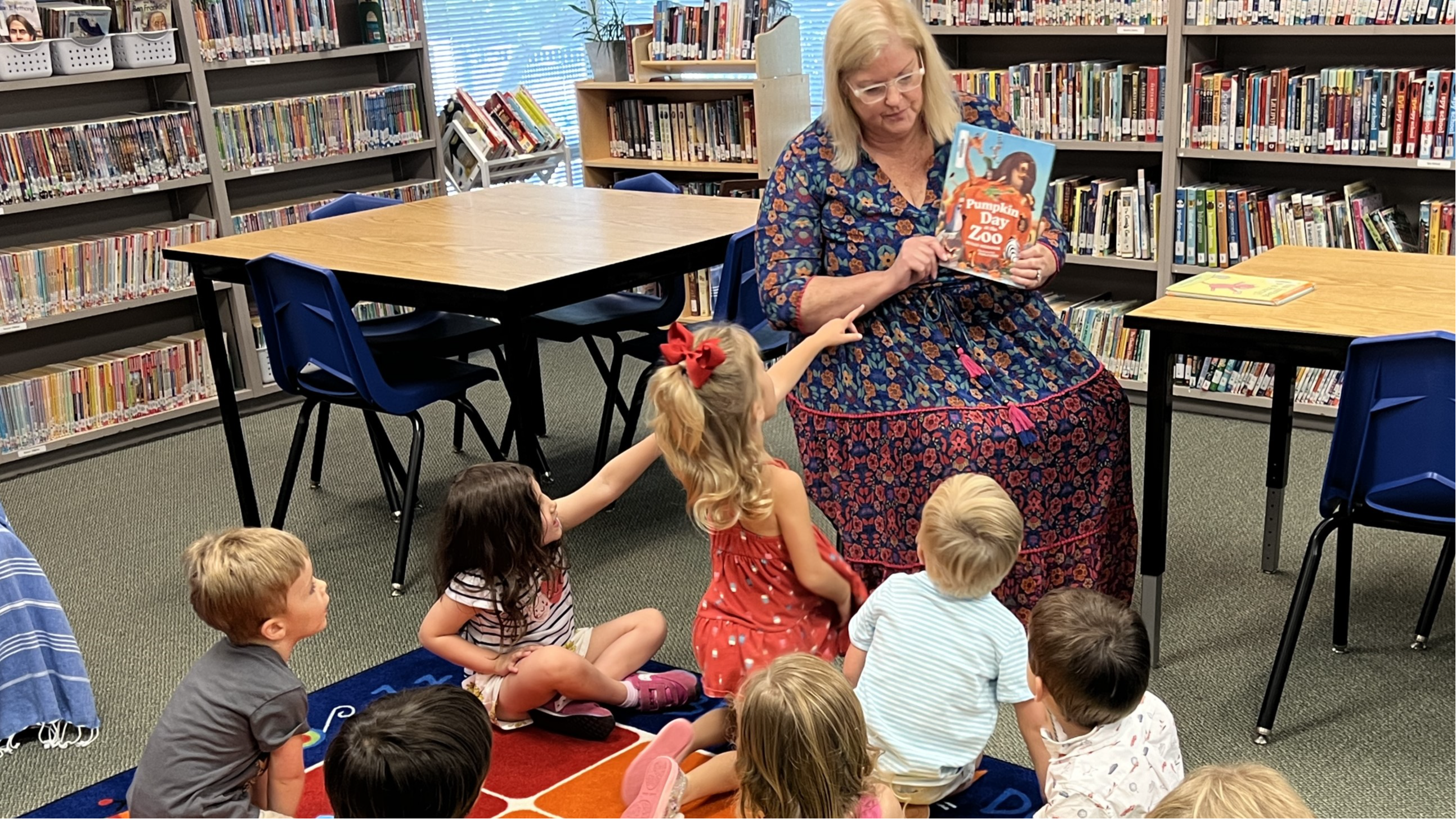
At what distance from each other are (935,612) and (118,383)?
355 centimetres

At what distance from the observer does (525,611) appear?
2498mm

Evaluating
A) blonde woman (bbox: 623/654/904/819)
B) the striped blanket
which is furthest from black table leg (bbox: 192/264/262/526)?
blonde woman (bbox: 623/654/904/819)

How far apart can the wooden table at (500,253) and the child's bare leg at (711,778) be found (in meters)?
0.93

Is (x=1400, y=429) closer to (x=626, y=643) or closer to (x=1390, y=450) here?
(x=1390, y=450)

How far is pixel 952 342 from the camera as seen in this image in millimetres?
2609

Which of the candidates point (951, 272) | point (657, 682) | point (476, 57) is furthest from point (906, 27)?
point (476, 57)

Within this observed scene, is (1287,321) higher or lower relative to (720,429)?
higher

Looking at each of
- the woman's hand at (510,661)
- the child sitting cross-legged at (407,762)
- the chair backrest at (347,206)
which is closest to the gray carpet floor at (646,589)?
the woman's hand at (510,661)

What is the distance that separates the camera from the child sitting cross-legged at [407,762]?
63.1 inches

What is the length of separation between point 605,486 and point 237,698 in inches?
30.7

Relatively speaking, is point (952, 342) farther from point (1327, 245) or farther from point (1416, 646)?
point (1327, 245)

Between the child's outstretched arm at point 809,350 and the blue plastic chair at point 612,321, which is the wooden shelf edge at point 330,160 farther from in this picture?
the child's outstretched arm at point 809,350

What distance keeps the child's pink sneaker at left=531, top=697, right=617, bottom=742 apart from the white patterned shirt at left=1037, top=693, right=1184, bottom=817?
3.01 feet

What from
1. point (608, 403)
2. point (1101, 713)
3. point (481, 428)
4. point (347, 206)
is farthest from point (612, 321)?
point (1101, 713)
